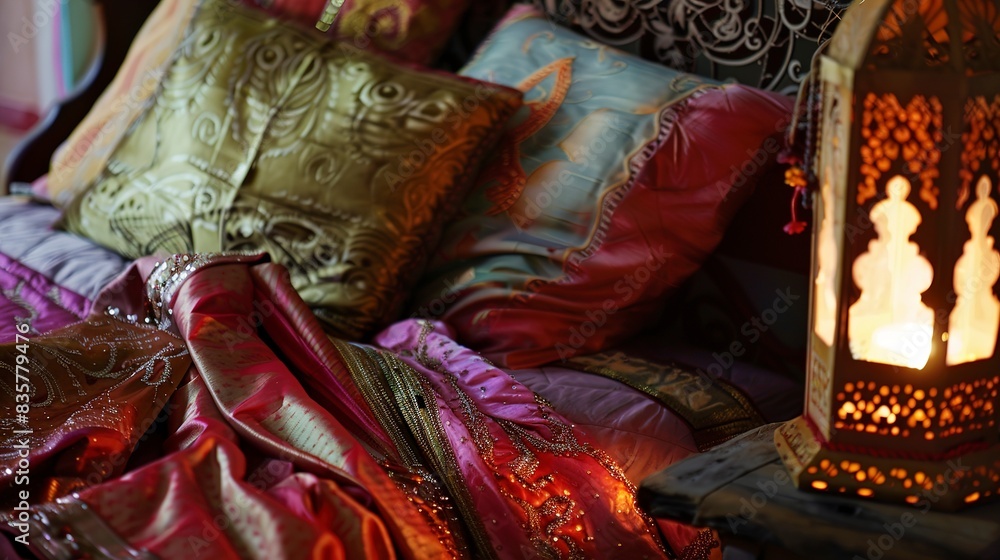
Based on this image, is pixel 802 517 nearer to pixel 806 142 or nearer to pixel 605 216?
pixel 806 142

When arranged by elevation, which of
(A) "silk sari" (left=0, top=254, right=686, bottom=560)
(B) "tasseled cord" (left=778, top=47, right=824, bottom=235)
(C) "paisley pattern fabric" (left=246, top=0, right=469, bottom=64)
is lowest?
(A) "silk sari" (left=0, top=254, right=686, bottom=560)

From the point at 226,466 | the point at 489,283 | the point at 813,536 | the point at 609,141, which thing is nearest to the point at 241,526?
the point at 226,466

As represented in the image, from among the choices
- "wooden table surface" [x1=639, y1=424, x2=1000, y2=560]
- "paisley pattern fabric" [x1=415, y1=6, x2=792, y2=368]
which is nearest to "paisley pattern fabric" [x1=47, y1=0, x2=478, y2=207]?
"paisley pattern fabric" [x1=415, y1=6, x2=792, y2=368]

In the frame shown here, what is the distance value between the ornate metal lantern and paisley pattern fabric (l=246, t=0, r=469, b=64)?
107 centimetres

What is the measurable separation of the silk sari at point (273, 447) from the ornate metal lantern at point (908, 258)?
30 cm

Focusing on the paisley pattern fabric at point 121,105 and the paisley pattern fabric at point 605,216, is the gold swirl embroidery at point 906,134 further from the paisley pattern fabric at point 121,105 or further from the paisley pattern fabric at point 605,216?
the paisley pattern fabric at point 121,105

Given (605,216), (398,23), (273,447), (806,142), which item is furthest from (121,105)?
(806,142)

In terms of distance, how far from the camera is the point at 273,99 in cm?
159

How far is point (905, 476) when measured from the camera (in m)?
0.87

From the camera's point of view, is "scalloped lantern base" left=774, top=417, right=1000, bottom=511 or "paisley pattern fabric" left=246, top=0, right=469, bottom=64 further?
"paisley pattern fabric" left=246, top=0, right=469, bottom=64

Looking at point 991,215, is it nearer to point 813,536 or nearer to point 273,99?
point 813,536

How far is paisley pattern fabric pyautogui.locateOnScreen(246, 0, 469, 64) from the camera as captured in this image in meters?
1.82

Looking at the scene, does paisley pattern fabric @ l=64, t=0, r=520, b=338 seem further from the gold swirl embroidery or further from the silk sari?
the gold swirl embroidery

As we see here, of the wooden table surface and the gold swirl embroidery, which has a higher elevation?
the gold swirl embroidery
